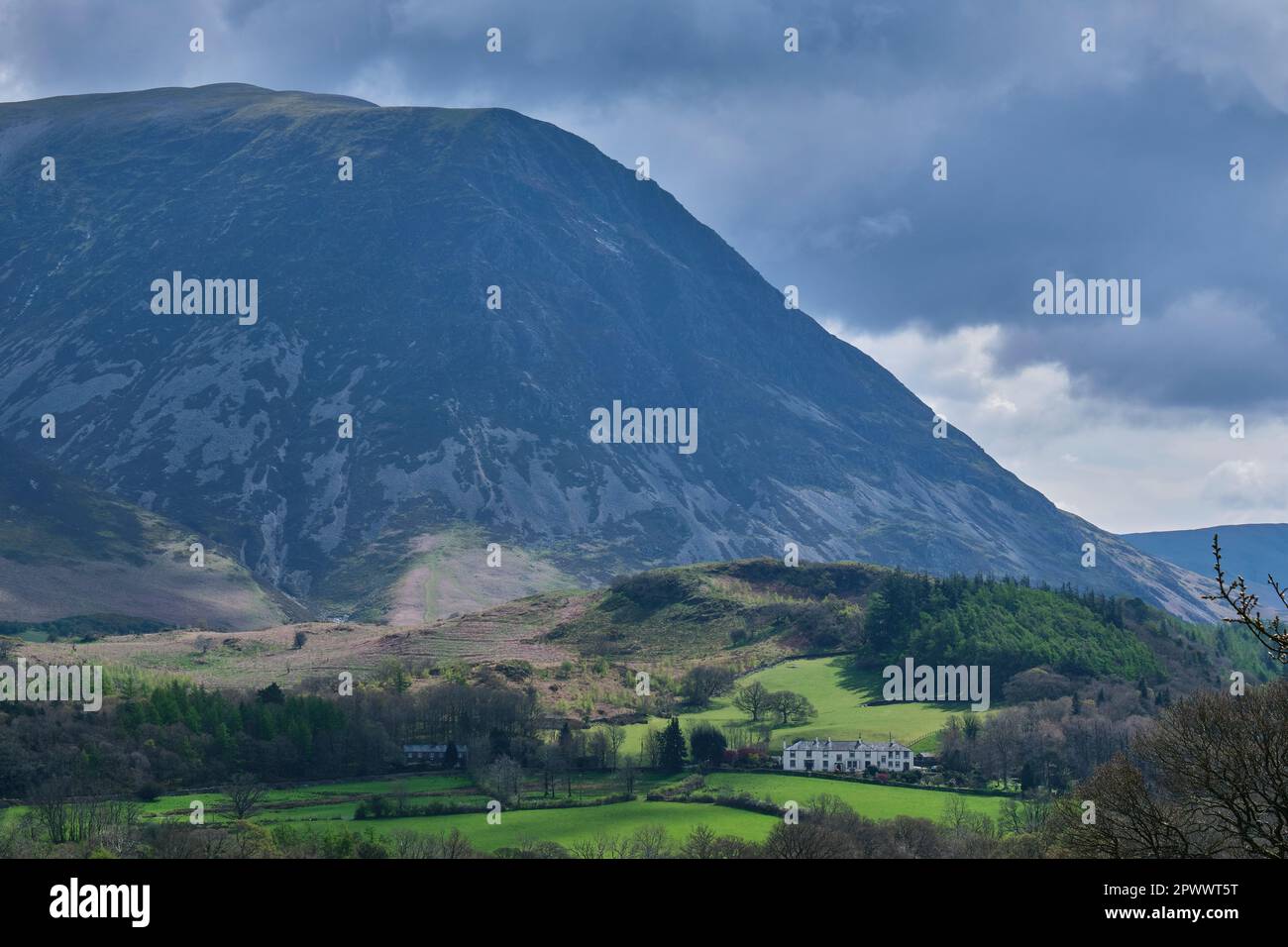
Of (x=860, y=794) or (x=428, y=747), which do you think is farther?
(x=428, y=747)

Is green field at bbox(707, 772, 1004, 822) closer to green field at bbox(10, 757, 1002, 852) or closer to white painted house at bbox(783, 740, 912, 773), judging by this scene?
green field at bbox(10, 757, 1002, 852)

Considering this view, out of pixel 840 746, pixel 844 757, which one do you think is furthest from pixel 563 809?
pixel 840 746

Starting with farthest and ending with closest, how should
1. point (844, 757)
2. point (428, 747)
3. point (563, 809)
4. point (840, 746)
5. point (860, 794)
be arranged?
point (840, 746) → point (428, 747) → point (844, 757) → point (860, 794) → point (563, 809)

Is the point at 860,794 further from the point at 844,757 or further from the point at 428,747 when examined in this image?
the point at 428,747

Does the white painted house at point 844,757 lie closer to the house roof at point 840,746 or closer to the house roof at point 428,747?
the house roof at point 840,746

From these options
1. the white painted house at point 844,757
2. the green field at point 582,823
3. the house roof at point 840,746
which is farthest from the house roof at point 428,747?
the house roof at point 840,746
